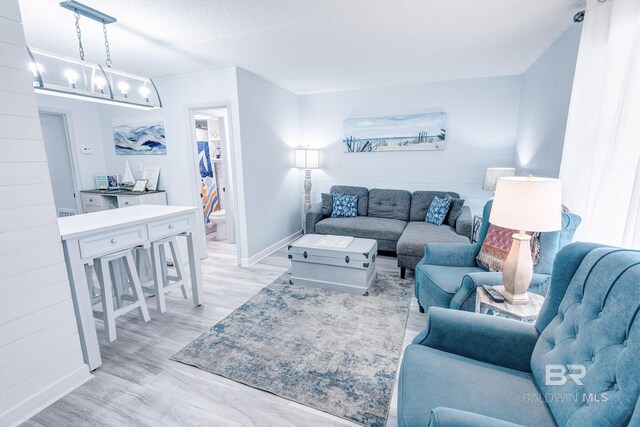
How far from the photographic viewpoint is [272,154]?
4.19 metres

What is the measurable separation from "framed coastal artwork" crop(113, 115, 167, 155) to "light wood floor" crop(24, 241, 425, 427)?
2426mm

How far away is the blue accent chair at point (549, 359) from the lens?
0.85m

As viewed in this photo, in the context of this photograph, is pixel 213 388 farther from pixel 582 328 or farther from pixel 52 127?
pixel 52 127

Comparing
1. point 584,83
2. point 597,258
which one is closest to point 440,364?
point 597,258

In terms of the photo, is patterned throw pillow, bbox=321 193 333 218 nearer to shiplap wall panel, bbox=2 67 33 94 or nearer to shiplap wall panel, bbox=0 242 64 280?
shiplap wall panel, bbox=0 242 64 280

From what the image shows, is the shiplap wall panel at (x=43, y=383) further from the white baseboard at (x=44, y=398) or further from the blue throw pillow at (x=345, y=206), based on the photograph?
the blue throw pillow at (x=345, y=206)

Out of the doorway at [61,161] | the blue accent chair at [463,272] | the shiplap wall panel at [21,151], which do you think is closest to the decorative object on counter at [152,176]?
the doorway at [61,161]

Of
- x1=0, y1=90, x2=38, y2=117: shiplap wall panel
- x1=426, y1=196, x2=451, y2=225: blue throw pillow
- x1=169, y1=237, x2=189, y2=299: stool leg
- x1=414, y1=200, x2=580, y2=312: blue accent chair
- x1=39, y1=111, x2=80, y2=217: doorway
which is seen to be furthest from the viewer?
x1=39, y1=111, x2=80, y2=217: doorway

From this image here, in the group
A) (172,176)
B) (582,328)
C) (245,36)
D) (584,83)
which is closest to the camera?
(582,328)

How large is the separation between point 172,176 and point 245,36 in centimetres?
224

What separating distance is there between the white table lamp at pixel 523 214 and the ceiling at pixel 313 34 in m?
1.46

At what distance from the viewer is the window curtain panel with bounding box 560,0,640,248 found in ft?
4.84

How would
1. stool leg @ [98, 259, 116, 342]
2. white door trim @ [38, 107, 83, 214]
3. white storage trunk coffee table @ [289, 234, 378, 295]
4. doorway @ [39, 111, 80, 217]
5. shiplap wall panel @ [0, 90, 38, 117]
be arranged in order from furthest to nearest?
1. doorway @ [39, 111, 80, 217]
2. white door trim @ [38, 107, 83, 214]
3. white storage trunk coffee table @ [289, 234, 378, 295]
4. stool leg @ [98, 259, 116, 342]
5. shiplap wall panel @ [0, 90, 38, 117]

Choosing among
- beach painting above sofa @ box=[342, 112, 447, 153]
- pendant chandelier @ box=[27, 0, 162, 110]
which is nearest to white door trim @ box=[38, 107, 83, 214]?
pendant chandelier @ box=[27, 0, 162, 110]
